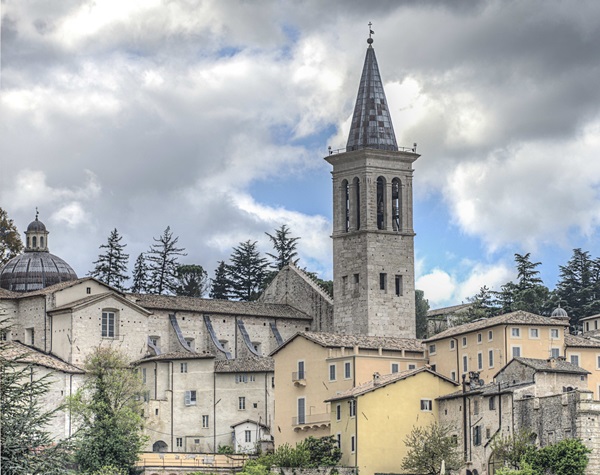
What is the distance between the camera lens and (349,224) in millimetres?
89312

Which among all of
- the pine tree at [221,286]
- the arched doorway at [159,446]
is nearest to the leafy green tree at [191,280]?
the pine tree at [221,286]

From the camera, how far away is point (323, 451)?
2697 inches

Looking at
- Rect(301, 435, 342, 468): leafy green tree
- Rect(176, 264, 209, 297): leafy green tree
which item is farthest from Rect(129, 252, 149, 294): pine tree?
Rect(301, 435, 342, 468): leafy green tree

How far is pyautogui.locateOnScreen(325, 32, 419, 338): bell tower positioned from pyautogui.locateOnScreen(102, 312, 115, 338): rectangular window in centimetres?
1314

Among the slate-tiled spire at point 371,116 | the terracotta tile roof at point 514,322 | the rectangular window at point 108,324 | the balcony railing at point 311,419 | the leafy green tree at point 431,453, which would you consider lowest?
the leafy green tree at point 431,453

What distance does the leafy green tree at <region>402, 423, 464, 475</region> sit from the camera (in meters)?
63.9

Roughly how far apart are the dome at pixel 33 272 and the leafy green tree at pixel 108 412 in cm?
864

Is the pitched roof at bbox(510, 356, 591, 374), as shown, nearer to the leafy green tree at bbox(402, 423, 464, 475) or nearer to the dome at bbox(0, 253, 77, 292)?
the leafy green tree at bbox(402, 423, 464, 475)

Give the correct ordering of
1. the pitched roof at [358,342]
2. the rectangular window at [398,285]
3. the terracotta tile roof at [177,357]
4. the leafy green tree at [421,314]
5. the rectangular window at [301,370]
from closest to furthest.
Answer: the pitched roof at [358,342], the rectangular window at [301,370], the terracotta tile roof at [177,357], the rectangular window at [398,285], the leafy green tree at [421,314]

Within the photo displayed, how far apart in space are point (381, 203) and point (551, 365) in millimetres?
24826

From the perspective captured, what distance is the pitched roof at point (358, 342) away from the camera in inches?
2938

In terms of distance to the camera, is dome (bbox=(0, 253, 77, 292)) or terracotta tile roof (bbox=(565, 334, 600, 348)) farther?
dome (bbox=(0, 253, 77, 292))

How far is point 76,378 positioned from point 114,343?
4692 mm

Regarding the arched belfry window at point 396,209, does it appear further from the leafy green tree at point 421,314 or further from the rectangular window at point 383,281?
the leafy green tree at point 421,314
